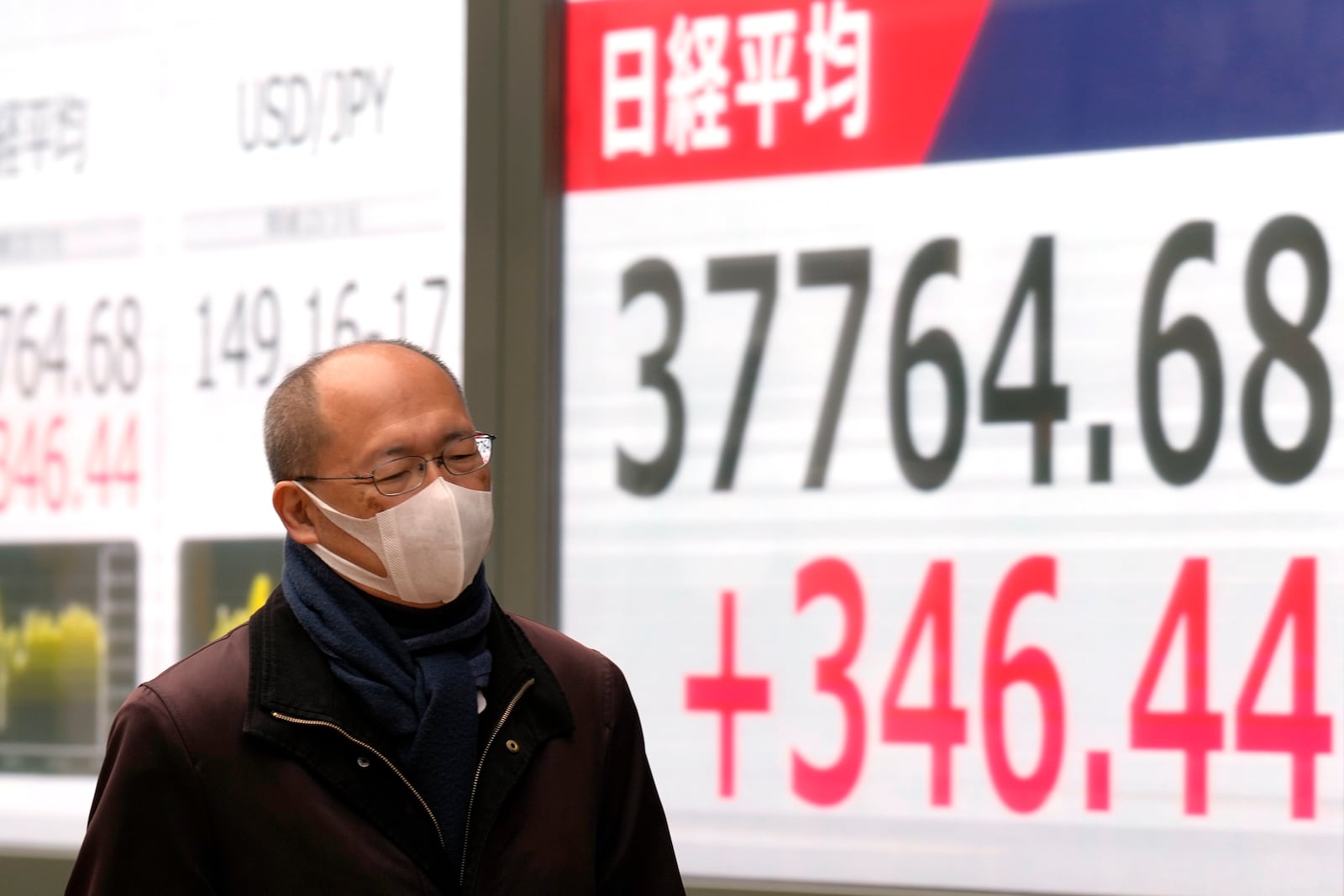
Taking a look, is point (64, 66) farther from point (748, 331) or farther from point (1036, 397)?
point (1036, 397)

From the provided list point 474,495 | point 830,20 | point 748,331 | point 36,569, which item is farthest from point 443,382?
point 36,569

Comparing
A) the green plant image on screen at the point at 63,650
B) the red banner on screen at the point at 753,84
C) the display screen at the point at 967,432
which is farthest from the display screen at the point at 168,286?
the display screen at the point at 967,432

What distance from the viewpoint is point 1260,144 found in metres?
3.32

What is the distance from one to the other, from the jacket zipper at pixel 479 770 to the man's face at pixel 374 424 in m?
0.23

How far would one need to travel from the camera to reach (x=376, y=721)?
6.89 feet

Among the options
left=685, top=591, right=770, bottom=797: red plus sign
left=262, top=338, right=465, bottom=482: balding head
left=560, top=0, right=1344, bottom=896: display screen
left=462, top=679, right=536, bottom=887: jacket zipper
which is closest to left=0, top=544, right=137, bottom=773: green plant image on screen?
left=560, top=0, right=1344, bottom=896: display screen

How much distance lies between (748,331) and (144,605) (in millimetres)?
1694

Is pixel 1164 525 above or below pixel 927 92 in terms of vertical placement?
below

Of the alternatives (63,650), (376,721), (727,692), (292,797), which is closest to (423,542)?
(376,721)

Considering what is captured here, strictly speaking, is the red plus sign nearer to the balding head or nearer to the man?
the man

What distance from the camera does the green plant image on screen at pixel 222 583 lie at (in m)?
4.11

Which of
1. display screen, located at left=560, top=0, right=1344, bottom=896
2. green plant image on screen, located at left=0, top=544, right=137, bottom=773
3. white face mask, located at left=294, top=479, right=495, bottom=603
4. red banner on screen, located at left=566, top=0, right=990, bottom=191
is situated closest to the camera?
white face mask, located at left=294, top=479, right=495, bottom=603

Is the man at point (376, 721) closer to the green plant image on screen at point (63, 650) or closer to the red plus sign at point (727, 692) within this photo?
the red plus sign at point (727, 692)

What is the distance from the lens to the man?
2047 mm
